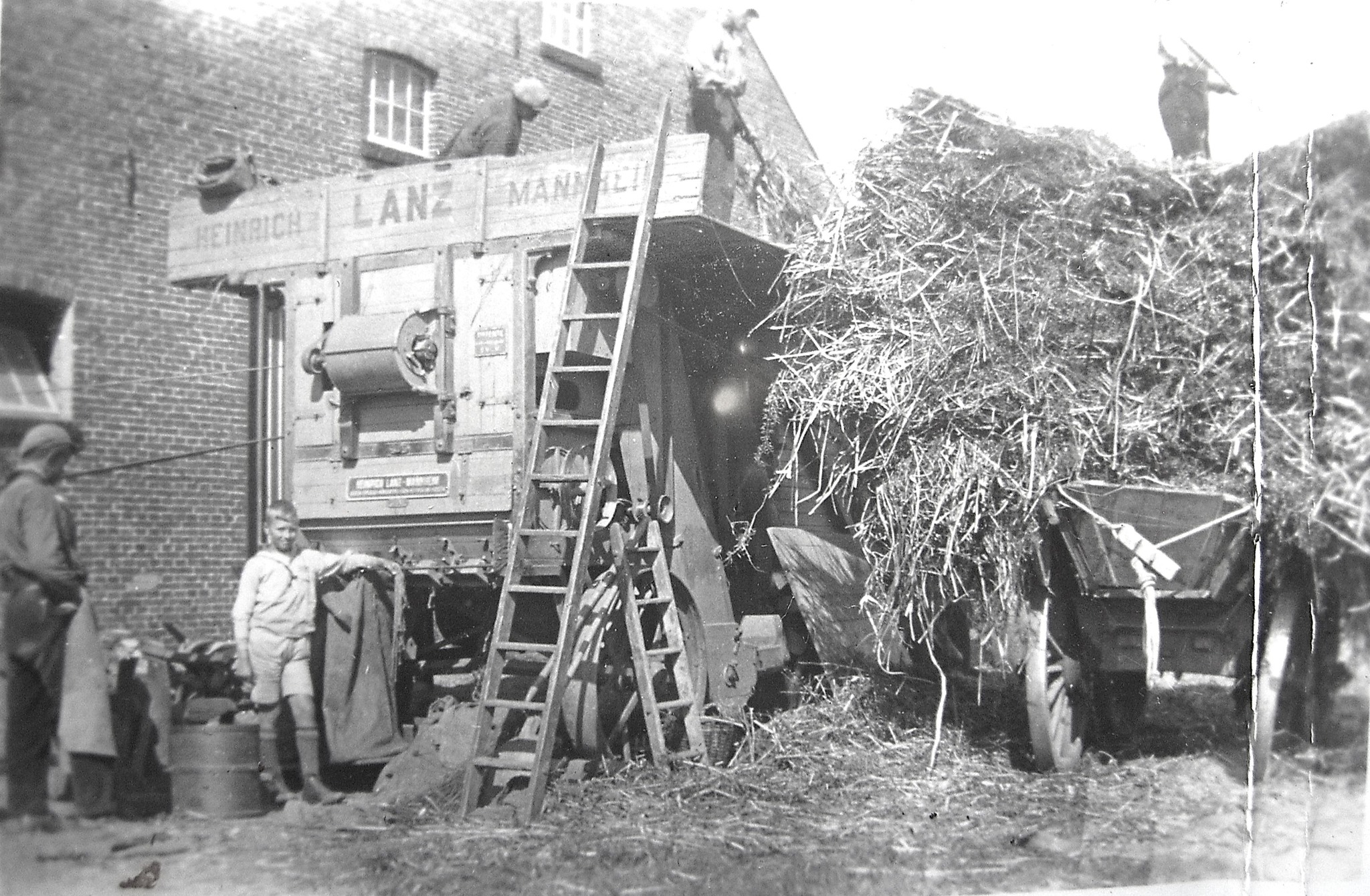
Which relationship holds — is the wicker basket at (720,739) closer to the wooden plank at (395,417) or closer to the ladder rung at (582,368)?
the ladder rung at (582,368)

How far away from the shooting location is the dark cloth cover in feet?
21.3

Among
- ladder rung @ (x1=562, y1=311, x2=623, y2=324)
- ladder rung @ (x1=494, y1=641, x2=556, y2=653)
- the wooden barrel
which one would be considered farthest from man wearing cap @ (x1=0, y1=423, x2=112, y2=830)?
ladder rung @ (x1=562, y1=311, x2=623, y2=324)

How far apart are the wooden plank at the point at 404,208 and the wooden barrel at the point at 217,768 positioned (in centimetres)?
295

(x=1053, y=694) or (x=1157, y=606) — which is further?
(x=1053, y=694)

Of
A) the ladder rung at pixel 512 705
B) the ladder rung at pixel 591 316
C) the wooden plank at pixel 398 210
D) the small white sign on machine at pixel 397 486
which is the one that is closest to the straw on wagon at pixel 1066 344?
the ladder rung at pixel 591 316

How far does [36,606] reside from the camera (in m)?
4.35

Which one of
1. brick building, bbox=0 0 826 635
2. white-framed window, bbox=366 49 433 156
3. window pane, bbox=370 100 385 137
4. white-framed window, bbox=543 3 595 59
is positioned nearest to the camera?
brick building, bbox=0 0 826 635

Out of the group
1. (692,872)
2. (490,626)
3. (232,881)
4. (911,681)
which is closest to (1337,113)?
(911,681)

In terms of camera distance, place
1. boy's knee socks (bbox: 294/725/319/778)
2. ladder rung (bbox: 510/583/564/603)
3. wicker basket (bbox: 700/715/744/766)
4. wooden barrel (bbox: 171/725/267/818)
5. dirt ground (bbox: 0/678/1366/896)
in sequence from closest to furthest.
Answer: dirt ground (bbox: 0/678/1366/896), wooden barrel (bbox: 171/725/267/818), ladder rung (bbox: 510/583/564/603), boy's knee socks (bbox: 294/725/319/778), wicker basket (bbox: 700/715/744/766)

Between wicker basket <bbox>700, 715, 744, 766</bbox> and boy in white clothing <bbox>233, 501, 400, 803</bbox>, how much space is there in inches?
79.4

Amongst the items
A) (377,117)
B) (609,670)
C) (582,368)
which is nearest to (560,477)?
(582,368)

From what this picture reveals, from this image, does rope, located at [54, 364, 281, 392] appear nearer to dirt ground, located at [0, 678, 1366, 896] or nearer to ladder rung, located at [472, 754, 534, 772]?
dirt ground, located at [0, 678, 1366, 896]

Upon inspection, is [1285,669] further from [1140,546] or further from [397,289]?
[397,289]

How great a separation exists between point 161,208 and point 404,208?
1.35m
